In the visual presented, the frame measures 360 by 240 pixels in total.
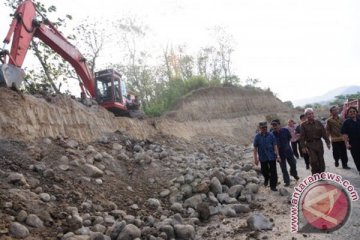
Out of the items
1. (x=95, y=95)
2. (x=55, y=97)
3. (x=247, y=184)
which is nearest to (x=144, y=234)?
(x=247, y=184)

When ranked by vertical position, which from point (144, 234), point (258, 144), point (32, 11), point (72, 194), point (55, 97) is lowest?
point (144, 234)

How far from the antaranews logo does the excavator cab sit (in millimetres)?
10849

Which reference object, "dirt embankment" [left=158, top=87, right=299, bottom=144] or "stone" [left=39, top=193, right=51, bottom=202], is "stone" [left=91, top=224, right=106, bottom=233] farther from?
"dirt embankment" [left=158, top=87, right=299, bottom=144]

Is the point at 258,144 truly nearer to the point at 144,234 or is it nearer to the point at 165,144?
the point at 144,234

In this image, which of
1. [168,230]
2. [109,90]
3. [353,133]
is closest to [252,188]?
[353,133]

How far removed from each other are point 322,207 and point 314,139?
8.30 feet

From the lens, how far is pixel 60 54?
517 inches

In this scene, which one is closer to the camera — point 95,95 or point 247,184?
point 247,184

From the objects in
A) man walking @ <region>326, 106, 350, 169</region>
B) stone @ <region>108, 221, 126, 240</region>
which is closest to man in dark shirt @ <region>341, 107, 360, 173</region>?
man walking @ <region>326, 106, 350, 169</region>

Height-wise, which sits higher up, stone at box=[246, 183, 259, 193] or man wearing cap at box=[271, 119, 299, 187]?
man wearing cap at box=[271, 119, 299, 187]

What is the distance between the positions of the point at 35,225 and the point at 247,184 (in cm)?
452

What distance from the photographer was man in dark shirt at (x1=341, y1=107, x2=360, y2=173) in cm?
767

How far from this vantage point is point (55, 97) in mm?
11133

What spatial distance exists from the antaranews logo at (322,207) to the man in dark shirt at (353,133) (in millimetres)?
2576
